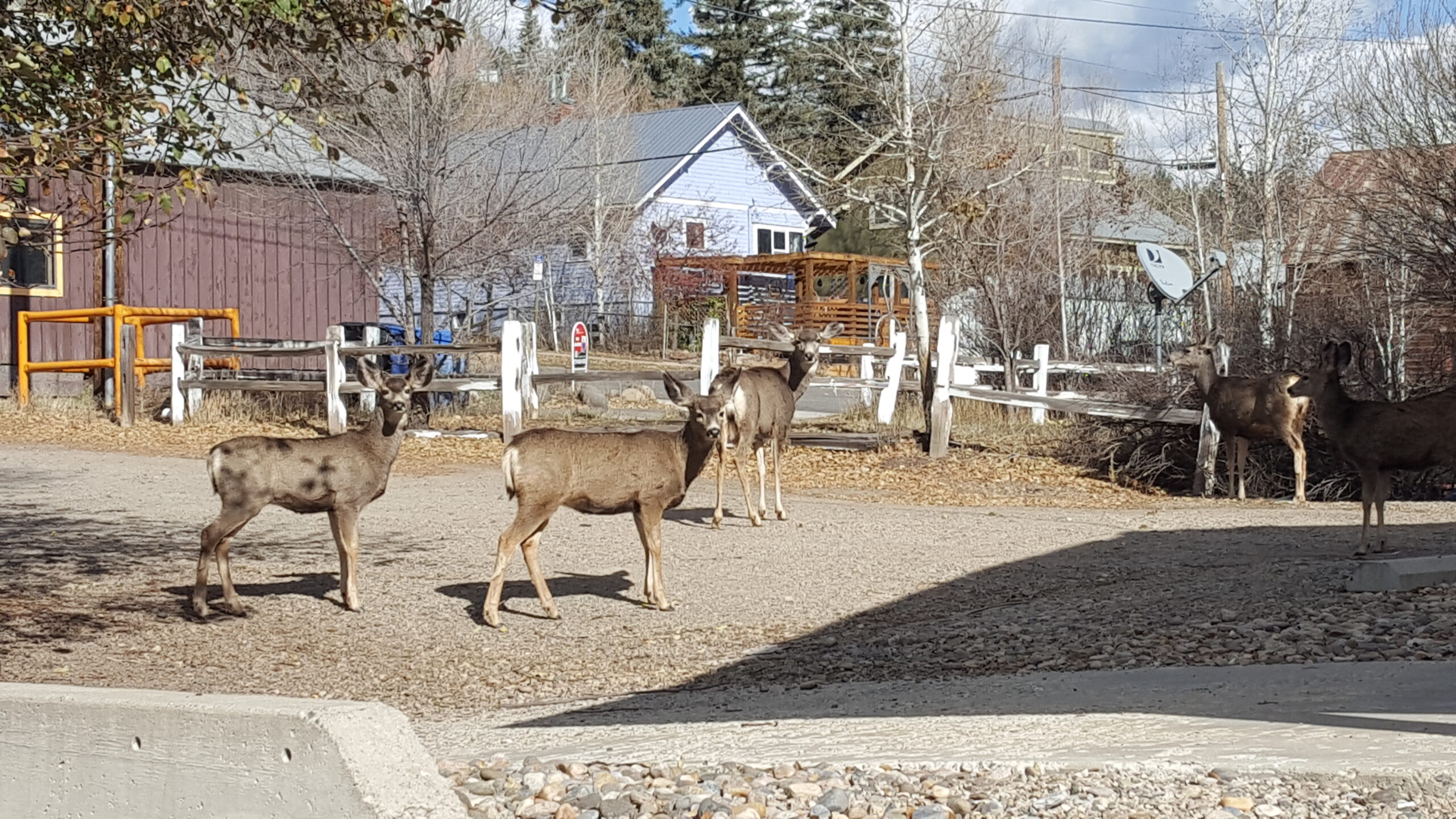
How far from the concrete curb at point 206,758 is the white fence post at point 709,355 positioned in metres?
15.1

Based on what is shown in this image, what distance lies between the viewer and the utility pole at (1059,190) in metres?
29.7

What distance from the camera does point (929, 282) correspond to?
36.8 metres

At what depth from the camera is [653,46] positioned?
7150cm

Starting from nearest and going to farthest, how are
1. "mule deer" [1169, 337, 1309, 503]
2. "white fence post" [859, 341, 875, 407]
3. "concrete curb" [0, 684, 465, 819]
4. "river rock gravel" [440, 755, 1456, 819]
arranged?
"river rock gravel" [440, 755, 1456, 819], "concrete curb" [0, 684, 465, 819], "mule deer" [1169, 337, 1309, 503], "white fence post" [859, 341, 875, 407]

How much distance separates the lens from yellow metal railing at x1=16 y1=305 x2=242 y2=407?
79.1ft

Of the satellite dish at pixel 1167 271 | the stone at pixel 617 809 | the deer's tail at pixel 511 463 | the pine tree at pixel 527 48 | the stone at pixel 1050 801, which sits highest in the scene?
the pine tree at pixel 527 48

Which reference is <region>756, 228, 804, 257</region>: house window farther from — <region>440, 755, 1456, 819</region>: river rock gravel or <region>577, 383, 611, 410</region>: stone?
<region>440, 755, 1456, 819</region>: river rock gravel

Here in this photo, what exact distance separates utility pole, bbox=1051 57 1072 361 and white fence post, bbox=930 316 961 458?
7.54 m

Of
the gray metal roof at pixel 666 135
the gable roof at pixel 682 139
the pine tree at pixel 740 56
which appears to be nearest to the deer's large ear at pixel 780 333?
the gable roof at pixel 682 139

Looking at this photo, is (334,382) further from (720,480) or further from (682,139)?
(682,139)

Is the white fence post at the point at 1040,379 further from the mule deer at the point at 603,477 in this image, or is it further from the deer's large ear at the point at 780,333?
the mule deer at the point at 603,477

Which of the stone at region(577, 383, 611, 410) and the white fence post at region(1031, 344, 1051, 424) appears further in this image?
the stone at region(577, 383, 611, 410)

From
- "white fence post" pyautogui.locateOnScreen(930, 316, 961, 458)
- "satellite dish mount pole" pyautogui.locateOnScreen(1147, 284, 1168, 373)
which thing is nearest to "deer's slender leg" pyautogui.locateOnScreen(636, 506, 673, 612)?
"white fence post" pyautogui.locateOnScreen(930, 316, 961, 458)

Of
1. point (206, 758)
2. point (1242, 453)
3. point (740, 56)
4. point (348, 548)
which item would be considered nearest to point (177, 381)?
point (348, 548)
